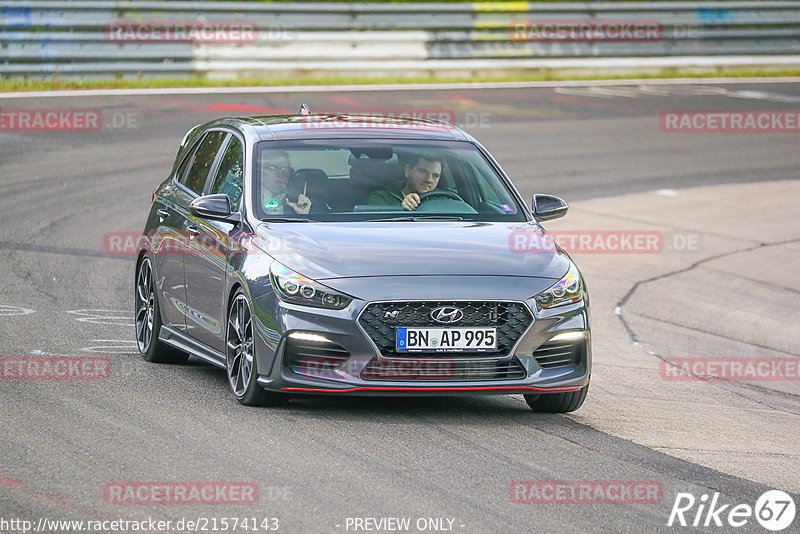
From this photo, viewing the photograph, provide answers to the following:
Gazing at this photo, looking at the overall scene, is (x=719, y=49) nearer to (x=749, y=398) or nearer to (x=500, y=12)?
(x=500, y=12)

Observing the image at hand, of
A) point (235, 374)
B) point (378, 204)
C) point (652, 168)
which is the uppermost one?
point (378, 204)

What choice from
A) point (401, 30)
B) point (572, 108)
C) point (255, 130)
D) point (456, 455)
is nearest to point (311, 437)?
point (456, 455)

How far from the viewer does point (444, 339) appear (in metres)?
8.04

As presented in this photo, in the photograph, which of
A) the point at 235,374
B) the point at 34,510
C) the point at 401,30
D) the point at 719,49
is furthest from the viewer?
the point at 719,49

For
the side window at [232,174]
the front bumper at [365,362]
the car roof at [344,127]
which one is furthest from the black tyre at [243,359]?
the car roof at [344,127]

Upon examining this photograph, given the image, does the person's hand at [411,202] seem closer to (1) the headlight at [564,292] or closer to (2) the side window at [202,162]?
(1) the headlight at [564,292]

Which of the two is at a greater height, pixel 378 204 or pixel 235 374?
pixel 378 204

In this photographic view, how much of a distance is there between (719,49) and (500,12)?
516cm

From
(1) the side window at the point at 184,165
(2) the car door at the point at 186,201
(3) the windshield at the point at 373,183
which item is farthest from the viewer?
(1) the side window at the point at 184,165

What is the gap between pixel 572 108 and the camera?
26.4 metres

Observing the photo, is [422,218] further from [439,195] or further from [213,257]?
[213,257]

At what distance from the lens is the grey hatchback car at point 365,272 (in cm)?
803

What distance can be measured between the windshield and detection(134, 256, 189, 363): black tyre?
1.63 metres

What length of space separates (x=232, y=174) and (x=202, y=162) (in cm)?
83
